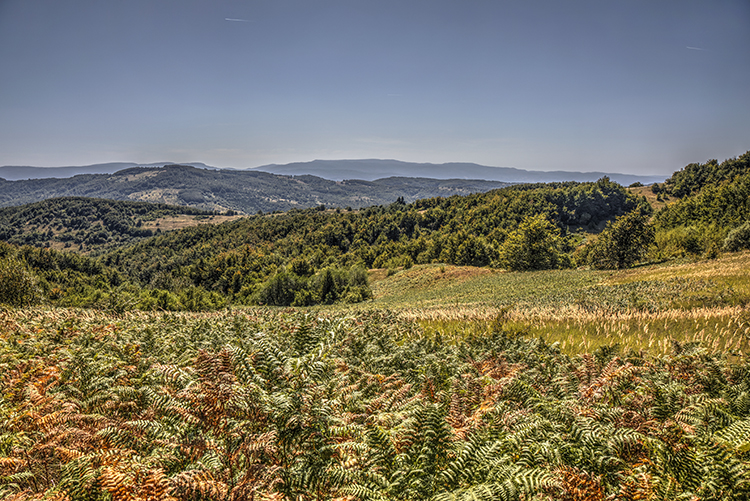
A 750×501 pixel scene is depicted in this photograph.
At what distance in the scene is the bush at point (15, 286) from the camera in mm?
23812

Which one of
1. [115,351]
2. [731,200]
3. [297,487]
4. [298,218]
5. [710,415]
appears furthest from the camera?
[298,218]

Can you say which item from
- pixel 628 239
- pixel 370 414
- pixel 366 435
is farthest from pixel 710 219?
pixel 366 435

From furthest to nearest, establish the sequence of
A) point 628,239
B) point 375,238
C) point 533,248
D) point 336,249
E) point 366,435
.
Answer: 1. point 375,238
2. point 336,249
3. point 533,248
4. point 628,239
5. point 366,435

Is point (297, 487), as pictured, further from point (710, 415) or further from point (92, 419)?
point (710, 415)

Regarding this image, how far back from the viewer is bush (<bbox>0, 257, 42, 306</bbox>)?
78.1ft

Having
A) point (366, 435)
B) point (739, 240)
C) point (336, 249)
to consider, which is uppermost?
point (366, 435)

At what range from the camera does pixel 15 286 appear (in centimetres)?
2442

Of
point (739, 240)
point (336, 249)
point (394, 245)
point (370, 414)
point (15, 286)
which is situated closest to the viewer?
point (370, 414)

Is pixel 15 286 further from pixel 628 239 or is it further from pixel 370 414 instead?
pixel 628 239

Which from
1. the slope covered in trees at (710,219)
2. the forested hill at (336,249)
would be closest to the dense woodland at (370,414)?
the forested hill at (336,249)

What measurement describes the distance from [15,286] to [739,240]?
62906 millimetres

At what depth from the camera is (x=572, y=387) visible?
466cm

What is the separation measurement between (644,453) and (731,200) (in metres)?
85.9

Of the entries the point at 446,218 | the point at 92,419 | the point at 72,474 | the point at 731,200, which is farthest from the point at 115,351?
the point at 446,218
